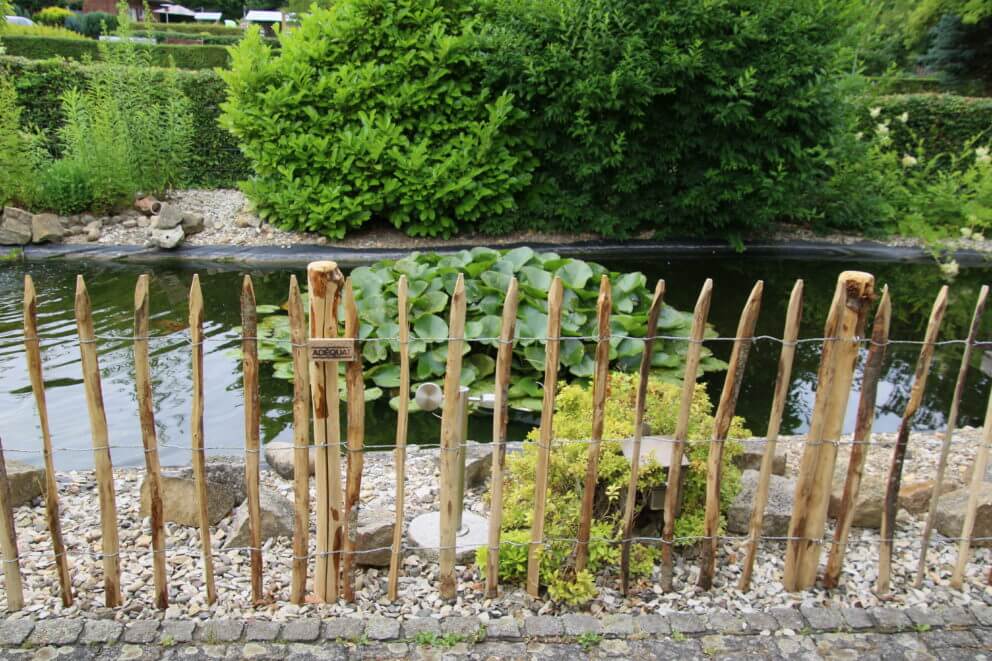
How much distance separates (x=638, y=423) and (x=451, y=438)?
0.59 m

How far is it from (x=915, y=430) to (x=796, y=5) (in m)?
4.79

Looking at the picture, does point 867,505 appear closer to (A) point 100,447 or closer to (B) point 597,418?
(B) point 597,418

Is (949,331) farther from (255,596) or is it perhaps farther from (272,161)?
(272,161)

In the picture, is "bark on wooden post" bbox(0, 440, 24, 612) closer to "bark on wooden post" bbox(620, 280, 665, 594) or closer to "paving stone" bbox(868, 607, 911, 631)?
"bark on wooden post" bbox(620, 280, 665, 594)

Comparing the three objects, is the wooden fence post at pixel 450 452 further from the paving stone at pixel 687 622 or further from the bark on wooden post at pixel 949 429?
the bark on wooden post at pixel 949 429

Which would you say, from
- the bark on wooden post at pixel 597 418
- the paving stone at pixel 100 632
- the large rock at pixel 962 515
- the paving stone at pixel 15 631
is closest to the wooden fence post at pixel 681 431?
the bark on wooden post at pixel 597 418

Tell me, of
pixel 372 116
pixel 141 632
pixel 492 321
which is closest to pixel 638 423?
pixel 141 632

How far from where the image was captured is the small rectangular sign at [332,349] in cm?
232

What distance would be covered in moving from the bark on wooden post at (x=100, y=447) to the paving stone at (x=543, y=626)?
51.0 inches

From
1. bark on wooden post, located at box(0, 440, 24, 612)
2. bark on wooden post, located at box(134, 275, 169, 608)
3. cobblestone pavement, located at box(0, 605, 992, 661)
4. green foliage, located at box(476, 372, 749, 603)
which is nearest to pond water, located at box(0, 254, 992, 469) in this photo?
bark on wooden post, located at box(134, 275, 169, 608)

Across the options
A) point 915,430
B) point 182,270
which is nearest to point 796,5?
point 915,430

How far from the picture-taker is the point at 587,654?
2.36m

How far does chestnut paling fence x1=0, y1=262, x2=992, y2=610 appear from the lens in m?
2.34

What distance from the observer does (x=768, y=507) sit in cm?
290
